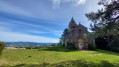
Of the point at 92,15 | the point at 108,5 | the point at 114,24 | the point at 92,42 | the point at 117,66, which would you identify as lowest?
the point at 117,66

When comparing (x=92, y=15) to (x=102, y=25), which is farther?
(x=92, y=15)

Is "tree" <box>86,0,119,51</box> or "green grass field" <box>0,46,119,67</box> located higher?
"tree" <box>86,0,119,51</box>

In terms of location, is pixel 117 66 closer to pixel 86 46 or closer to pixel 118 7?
pixel 118 7

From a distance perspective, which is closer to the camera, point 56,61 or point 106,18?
point 106,18

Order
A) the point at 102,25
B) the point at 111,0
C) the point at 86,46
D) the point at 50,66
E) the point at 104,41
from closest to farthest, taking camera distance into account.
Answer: the point at 50,66, the point at 111,0, the point at 102,25, the point at 86,46, the point at 104,41

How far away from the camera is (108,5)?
7703 millimetres

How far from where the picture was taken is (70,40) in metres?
25.8

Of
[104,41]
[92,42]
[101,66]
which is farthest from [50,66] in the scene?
[104,41]

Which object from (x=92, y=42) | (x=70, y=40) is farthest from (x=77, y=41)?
(x=92, y=42)

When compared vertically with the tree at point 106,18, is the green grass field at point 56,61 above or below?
below

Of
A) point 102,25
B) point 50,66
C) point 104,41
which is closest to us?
point 50,66

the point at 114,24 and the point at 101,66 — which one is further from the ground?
the point at 114,24

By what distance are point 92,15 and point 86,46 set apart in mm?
17845

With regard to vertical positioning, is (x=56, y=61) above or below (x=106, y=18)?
below
